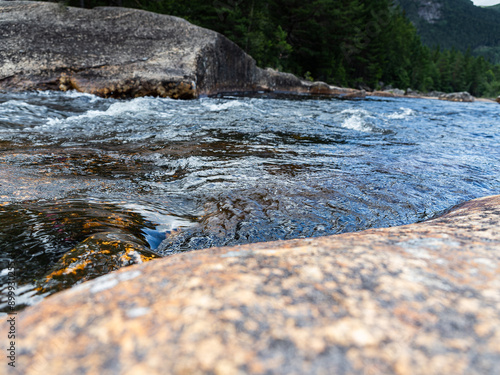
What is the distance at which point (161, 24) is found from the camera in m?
10.1

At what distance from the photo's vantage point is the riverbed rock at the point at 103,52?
7.95m

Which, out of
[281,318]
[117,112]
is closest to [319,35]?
[117,112]

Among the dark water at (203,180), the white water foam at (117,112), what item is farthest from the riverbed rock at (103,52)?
the dark water at (203,180)

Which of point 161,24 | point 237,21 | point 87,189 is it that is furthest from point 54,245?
point 237,21

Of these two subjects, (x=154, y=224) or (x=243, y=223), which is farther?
(x=243, y=223)

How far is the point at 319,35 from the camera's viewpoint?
28.2 metres

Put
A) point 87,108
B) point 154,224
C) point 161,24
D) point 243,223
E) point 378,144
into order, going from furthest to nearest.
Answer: point 161,24 < point 87,108 < point 378,144 < point 243,223 < point 154,224

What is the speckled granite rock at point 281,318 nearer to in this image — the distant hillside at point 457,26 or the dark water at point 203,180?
the dark water at point 203,180

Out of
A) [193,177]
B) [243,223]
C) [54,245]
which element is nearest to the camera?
[54,245]

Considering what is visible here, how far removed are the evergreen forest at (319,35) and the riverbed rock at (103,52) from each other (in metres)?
6.21

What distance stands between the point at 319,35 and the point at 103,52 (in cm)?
2435

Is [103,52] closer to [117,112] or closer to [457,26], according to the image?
[117,112]

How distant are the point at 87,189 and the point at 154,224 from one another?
758mm

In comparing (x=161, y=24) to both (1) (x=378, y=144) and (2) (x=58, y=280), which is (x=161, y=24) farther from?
(2) (x=58, y=280)
